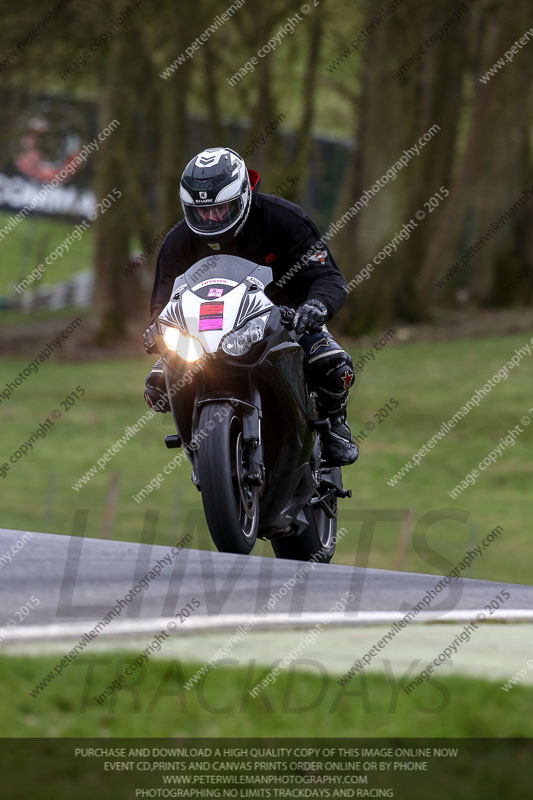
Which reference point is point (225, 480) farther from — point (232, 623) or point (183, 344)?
point (232, 623)

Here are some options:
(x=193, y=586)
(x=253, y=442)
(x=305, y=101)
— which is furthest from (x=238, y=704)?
(x=305, y=101)

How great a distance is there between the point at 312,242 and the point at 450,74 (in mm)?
29517

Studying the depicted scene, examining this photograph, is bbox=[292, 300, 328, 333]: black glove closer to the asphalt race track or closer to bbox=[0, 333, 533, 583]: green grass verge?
the asphalt race track

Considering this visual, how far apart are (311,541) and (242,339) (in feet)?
5.94

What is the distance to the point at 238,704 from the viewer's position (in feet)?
13.3

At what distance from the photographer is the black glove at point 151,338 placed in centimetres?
671

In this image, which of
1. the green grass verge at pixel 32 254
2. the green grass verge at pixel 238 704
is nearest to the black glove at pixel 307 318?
the green grass verge at pixel 238 704

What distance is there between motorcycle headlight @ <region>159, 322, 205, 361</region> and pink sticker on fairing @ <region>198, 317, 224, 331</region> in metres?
0.08

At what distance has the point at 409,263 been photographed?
115 ft

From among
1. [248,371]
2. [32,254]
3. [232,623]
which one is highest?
[248,371]

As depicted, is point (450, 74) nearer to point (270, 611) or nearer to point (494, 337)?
point (494, 337)

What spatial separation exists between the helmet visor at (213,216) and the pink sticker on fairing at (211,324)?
546 mm
